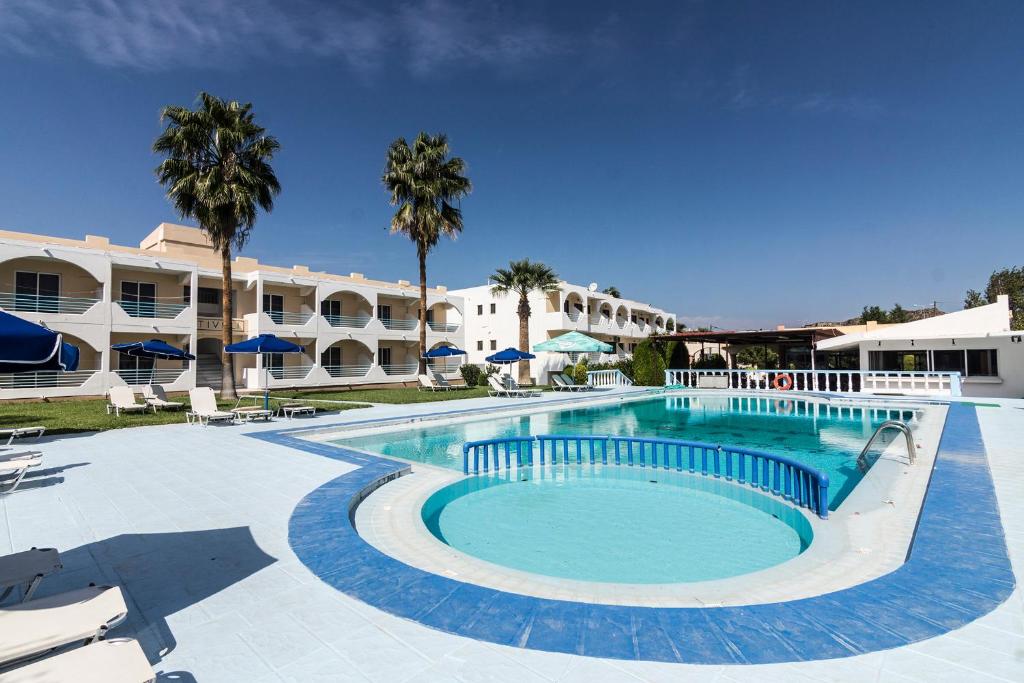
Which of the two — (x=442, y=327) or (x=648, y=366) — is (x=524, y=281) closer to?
(x=442, y=327)

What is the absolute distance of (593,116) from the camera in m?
22.7

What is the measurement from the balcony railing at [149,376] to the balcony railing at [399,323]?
12.0 meters

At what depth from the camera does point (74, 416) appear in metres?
15.2

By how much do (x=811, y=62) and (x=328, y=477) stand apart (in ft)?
66.0

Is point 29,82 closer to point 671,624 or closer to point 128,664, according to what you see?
point 128,664

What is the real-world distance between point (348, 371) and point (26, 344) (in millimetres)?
28131

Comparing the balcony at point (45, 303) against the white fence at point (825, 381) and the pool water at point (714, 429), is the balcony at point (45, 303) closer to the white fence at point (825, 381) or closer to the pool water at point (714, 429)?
the pool water at point (714, 429)

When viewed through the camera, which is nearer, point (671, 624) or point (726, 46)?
point (671, 624)

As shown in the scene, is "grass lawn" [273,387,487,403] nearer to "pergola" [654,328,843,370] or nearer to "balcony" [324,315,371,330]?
"balcony" [324,315,371,330]

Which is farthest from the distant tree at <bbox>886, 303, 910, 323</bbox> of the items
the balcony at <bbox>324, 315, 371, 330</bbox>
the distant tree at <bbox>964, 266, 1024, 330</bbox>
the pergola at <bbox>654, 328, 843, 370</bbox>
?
the balcony at <bbox>324, 315, 371, 330</bbox>

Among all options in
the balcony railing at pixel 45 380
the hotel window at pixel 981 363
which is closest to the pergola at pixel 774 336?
the hotel window at pixel 981 363

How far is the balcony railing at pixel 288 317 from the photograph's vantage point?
2705 cm

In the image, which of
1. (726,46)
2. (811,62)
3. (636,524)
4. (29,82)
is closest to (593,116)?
(726,46)

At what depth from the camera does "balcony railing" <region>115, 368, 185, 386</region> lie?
22108 millimetres
